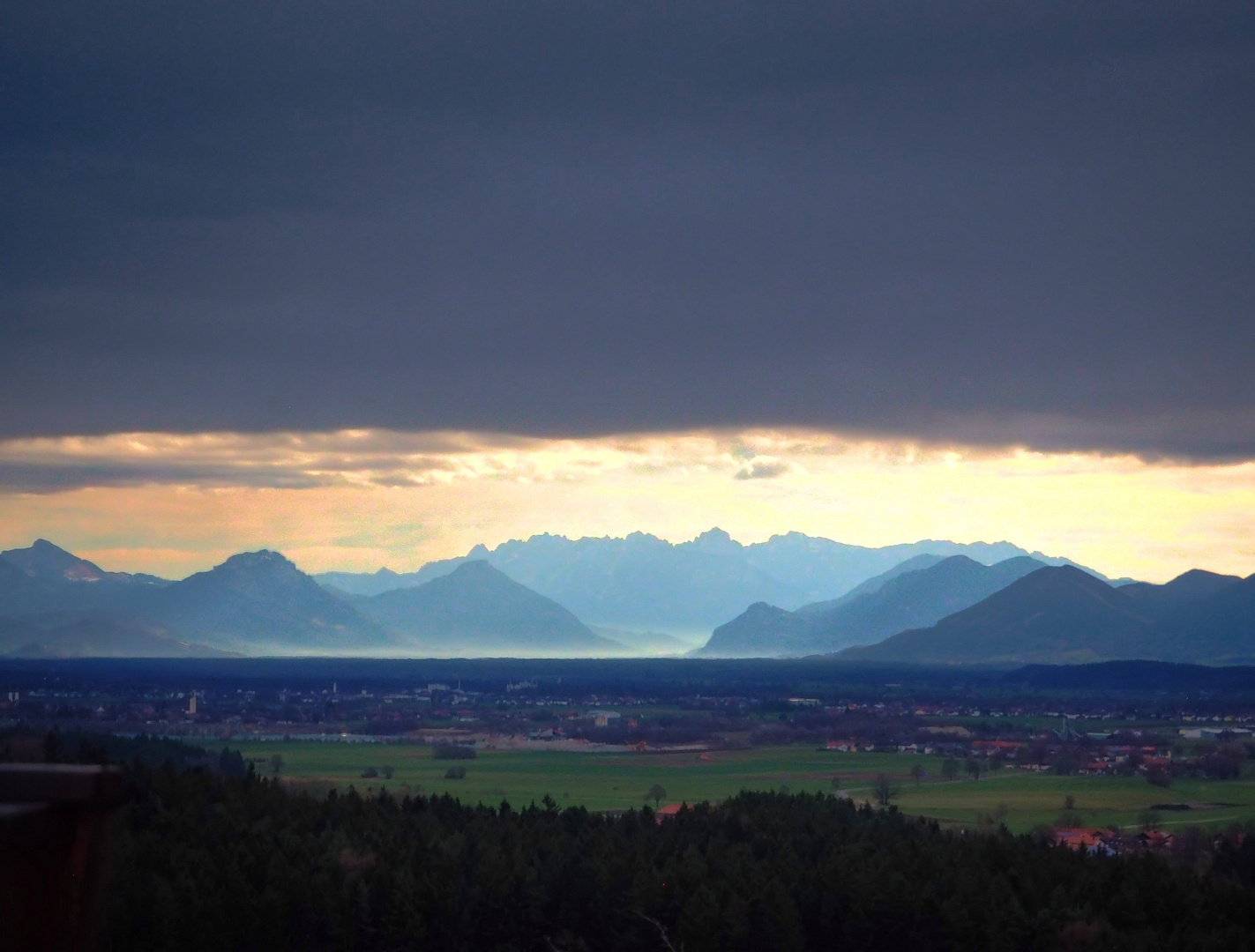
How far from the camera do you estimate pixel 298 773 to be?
442 feet

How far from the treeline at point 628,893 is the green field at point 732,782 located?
4050 cm

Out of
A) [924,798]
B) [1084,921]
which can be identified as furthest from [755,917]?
[924,798]

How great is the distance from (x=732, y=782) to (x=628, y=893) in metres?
86.3

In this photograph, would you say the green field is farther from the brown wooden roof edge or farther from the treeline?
the brown wooden roof edge

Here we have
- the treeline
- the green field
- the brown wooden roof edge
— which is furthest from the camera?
the green field

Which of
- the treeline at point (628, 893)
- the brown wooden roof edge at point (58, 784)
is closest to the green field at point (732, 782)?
the treeline at point (628, 893)

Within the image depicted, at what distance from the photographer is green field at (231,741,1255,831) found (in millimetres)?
118562

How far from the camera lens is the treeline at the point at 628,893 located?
51.6m

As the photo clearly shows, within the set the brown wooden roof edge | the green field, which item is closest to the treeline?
the green field

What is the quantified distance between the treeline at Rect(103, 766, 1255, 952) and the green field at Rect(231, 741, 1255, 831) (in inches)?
1595

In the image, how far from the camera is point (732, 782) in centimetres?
14062

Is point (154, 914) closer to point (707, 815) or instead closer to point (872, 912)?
point (872, 912)

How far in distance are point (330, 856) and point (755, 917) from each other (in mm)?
17594

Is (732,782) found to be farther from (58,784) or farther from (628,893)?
(58,784)
